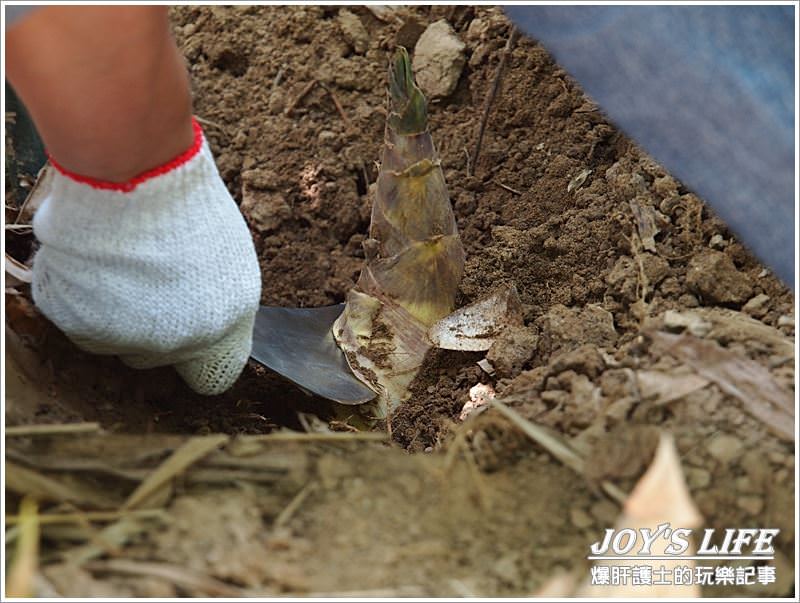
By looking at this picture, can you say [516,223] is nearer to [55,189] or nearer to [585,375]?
[585,375]

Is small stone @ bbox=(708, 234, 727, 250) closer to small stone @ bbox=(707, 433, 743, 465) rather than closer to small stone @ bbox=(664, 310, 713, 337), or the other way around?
small stone @ bbox=(664, 310, 713, 337)

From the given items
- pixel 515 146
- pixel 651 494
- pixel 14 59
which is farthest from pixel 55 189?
pixel 515 146

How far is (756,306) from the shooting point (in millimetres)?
1108

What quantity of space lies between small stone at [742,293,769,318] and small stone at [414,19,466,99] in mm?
927

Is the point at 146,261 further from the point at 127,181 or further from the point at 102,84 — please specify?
the point at 102,84

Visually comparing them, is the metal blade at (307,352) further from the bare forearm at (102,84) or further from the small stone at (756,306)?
the small stone at (756,306)

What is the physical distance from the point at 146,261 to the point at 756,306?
2.59 feet

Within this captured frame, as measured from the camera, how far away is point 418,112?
1.39 m

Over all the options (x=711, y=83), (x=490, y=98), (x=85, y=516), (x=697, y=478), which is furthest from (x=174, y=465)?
(x=490, y=98)

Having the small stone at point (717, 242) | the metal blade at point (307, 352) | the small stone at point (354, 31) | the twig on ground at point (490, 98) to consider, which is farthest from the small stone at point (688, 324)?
the small stone at point (354, 31)

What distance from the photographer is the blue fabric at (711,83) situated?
1.00m

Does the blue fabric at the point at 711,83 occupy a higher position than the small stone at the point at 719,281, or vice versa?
the blue fabric at the point at 711,83

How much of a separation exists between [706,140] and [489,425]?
466 millimetres

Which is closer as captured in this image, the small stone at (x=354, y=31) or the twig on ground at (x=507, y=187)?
the twig on ground at (x=507, y=187)
